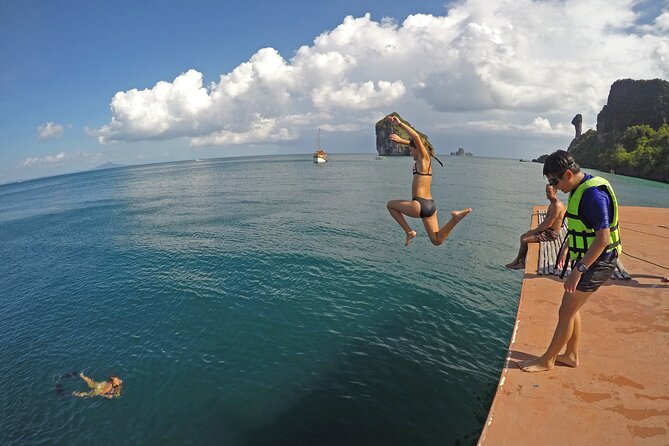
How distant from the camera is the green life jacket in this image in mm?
5270

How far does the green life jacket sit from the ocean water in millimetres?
6392

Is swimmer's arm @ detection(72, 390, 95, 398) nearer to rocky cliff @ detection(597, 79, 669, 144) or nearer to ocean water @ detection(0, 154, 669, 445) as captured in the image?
ocean water @ detection(0, 154, 669, 445)

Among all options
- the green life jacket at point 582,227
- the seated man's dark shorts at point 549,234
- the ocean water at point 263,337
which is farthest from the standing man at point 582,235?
the seated man's dark shorts at point 549,234

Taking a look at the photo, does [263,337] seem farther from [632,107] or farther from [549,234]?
[632,107]

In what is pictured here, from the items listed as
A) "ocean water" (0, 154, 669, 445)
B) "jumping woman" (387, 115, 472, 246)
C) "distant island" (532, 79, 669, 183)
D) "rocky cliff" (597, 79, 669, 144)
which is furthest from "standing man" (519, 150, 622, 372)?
"rocky cliff" (597, 79, 669, 144)

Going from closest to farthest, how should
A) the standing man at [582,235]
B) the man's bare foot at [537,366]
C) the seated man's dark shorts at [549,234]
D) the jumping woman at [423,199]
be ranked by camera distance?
the standing man at [582,235]
the man's bare foot at [537,366]
the jumping woman at [423,199]
the seated man's dark shorts at [549,234]

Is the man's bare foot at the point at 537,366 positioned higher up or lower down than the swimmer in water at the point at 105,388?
higher up

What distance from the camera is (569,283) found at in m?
5.45

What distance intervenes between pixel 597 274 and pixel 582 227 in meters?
0.77

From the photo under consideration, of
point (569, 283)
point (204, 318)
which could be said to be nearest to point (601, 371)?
point (569, 283)

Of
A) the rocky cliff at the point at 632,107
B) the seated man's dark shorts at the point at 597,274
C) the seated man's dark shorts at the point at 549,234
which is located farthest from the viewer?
the rocky cliff at the point at 632,107

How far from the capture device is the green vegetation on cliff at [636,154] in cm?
7981

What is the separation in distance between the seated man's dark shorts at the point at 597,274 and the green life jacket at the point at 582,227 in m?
0.21

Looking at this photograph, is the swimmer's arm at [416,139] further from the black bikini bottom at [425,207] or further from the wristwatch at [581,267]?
the wristwatch at [581,267]
